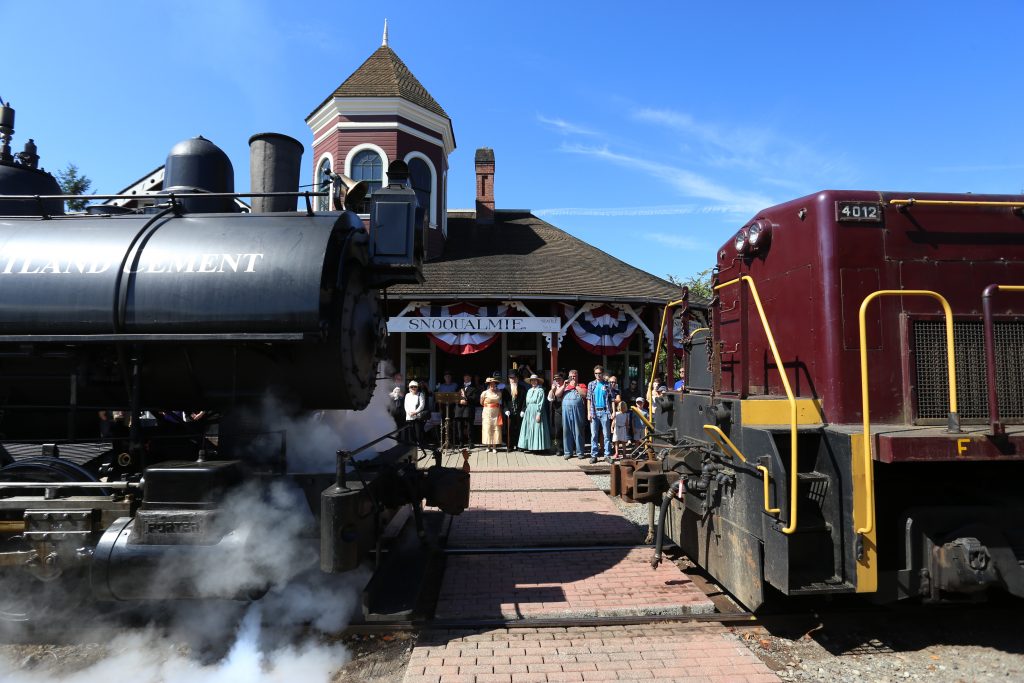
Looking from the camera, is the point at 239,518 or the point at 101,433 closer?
the point at 239,518

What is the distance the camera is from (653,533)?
18.9ft

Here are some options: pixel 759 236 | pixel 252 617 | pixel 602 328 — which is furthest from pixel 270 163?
pixel 602 328

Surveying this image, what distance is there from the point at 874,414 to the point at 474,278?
437 inches

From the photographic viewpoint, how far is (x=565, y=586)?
4.76m

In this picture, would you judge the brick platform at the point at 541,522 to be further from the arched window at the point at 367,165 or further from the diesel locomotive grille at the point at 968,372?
the arched window at the point at 367,165

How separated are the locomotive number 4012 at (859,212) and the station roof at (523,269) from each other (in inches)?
363

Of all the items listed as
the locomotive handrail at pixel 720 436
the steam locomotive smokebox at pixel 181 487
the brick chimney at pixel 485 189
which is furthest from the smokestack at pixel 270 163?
the brick chimney at pixel 485 189

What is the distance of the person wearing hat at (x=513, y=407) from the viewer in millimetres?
12531

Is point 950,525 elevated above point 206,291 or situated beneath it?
situated beneath

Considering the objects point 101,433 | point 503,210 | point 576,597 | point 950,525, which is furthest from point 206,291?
point 503,210

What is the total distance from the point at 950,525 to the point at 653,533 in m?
2.65

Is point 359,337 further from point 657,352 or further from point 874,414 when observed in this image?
point 874,414

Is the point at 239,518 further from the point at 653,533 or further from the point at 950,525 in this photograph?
the point at 950,525

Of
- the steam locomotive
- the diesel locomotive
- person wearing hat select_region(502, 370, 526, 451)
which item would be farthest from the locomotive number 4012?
person wearing hat select_region(502, 370, 526, 451)
